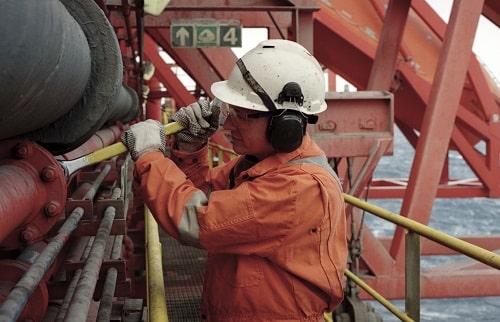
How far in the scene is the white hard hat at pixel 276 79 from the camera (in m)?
2.23

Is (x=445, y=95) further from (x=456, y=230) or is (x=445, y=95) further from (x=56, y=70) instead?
(x=456, y=230)

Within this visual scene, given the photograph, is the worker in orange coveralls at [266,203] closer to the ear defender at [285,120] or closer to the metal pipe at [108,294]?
the ear defender at [285,120]

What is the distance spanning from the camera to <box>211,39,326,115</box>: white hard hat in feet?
7.32

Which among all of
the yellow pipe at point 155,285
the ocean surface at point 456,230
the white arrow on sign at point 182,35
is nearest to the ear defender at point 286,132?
the yellow pipe at point 155,285

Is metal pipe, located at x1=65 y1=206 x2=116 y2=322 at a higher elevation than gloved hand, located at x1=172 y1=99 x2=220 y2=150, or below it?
below

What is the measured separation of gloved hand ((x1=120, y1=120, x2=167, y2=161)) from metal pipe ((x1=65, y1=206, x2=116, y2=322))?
0.35 m

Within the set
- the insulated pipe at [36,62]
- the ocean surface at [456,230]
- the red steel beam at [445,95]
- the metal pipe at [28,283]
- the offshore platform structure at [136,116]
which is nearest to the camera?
the insulated pipe at [36,62]

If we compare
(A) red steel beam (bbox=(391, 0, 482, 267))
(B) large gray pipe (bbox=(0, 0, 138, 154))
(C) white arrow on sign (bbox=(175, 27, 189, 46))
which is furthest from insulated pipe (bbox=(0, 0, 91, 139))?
(C) white arrow on sign (bbox=(175, 27, 189, 46))

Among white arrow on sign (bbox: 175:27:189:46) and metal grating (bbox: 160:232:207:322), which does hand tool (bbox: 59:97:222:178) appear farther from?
white arrow on sign (bbox: 175:27:189:46)

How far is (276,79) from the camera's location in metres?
2.23

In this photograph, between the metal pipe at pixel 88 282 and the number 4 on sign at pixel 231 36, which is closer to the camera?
the metal pipe at pixel 88 282

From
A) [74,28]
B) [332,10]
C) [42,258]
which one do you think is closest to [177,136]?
[42,258]

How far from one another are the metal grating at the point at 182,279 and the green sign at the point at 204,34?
2282mm

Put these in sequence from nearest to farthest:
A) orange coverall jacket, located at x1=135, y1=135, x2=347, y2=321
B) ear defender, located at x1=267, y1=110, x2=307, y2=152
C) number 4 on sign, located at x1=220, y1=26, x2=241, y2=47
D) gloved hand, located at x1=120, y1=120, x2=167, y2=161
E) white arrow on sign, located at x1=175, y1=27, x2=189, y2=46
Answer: orange coverall jacket, located at x1=135, y1=135, x2=347, y2=321 < ear defender, located at x1=267, y1=110, x2=307, y2=152 < gloved hand, located at x1=120, y1=120, x2=167, y2=161 < number 4 on sign, located at x1=220, y1=26, x2=241, y2=47 < white arrow on sign, located at x1=175, y1=27, x2=189, y2=46
